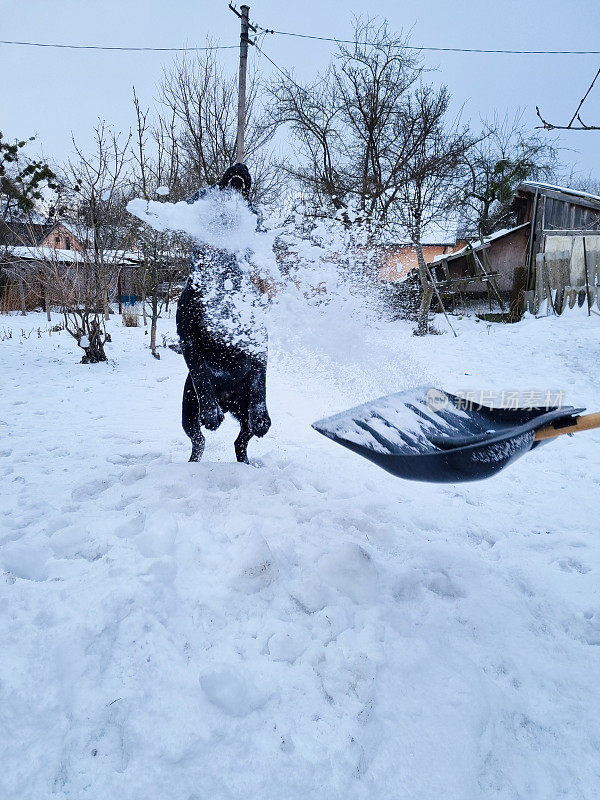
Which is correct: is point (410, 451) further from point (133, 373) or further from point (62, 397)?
point (133, 373)

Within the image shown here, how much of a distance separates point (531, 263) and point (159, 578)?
13.8 metres

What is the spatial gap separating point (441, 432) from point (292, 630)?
1179 mm

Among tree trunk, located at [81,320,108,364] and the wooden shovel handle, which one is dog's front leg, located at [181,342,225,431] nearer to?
the wooden shovel handle

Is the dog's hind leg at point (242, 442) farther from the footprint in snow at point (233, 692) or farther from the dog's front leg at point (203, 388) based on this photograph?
the footprint in snow at point (233, 692)

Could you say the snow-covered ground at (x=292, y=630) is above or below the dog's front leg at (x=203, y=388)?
below

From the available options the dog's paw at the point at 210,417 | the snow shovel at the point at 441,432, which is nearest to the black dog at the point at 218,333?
the dog's paw at the point at 210,417

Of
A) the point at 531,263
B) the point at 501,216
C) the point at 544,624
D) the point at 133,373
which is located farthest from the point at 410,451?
the point at 501,216

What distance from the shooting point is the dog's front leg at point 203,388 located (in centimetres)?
242

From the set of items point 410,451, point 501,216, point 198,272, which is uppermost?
point 501,216

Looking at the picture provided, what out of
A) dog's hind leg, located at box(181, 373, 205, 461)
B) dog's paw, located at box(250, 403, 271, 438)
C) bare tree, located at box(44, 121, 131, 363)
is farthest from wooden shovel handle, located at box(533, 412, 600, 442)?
bare tree, located at box(44, 121, 131, 363)

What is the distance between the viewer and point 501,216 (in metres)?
20.0

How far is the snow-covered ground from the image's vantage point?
1.15m

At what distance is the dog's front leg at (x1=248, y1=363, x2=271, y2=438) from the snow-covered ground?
0.28m

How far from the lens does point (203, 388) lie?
2.45 meters
